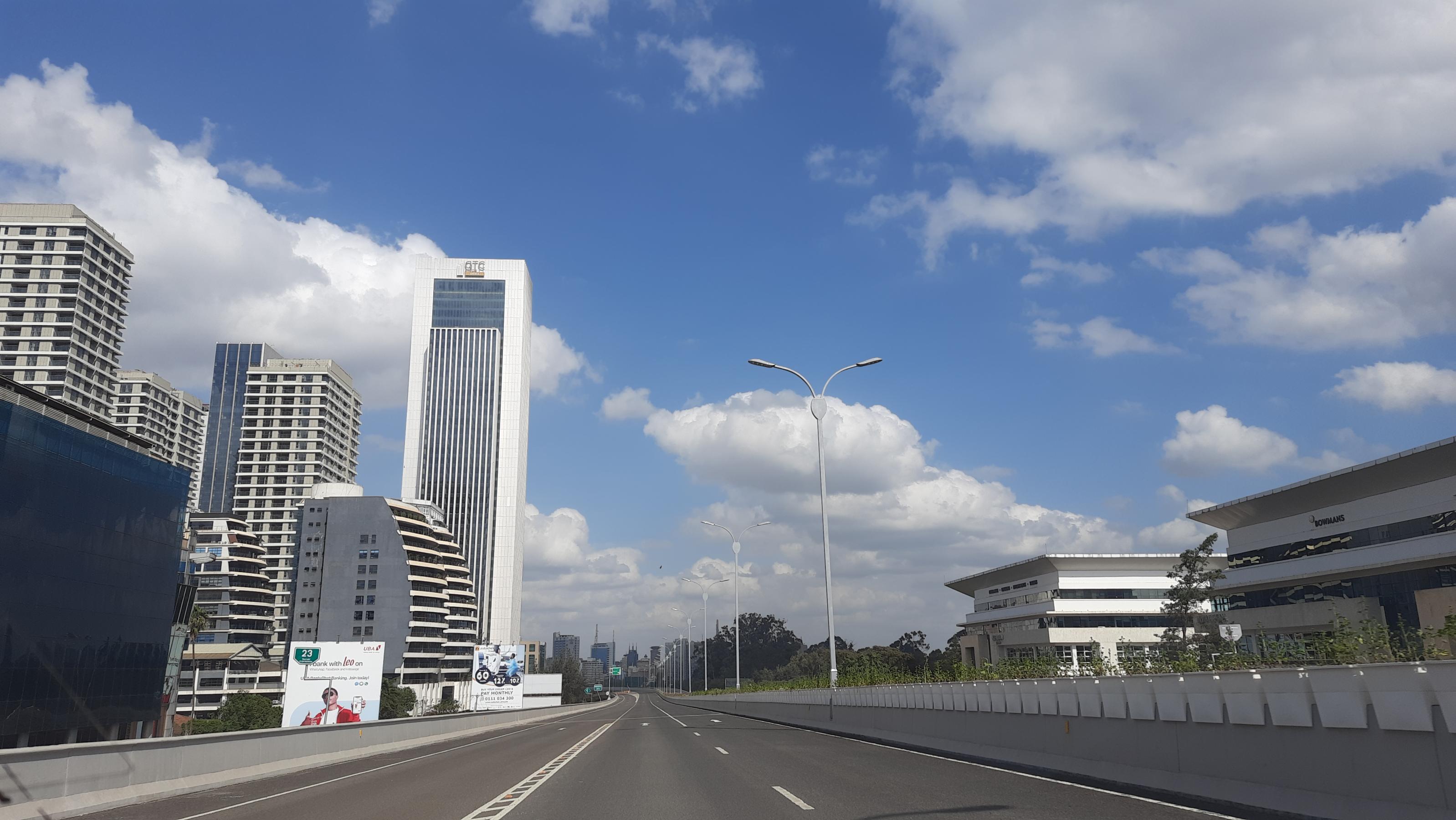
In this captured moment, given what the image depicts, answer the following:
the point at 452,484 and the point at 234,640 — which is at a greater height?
the point at 452,484

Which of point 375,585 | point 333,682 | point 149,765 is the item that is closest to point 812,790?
point 149,765

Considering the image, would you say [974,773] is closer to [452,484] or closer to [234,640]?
[234,640]

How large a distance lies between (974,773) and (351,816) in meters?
9.62

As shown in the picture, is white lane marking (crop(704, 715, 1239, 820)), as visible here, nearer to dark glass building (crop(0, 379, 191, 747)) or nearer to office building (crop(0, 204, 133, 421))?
dark glass building (crop(0, 379, 191, 747))

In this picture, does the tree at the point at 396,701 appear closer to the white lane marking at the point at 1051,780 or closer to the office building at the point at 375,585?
the office building at the point at 375,585

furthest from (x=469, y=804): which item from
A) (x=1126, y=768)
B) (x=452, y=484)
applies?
(x=452, y=484)

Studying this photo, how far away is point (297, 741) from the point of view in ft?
72.7

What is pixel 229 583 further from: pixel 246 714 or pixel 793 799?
pixel 793 799

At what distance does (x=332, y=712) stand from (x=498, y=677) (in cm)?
5198

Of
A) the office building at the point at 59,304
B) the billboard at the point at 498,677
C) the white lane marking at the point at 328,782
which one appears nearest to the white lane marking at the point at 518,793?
the white lane marking at the point at 328,782

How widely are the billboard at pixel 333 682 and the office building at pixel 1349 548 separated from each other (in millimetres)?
58737

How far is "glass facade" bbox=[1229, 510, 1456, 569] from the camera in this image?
60.8 metres

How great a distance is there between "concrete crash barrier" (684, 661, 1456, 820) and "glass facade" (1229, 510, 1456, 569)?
6053 cm

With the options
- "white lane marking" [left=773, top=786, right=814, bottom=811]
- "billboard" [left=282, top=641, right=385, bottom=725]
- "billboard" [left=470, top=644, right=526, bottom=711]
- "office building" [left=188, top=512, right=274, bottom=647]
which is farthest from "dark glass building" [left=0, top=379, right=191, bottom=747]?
"office building" [left=188, top=512, right=274, bottom=647]
